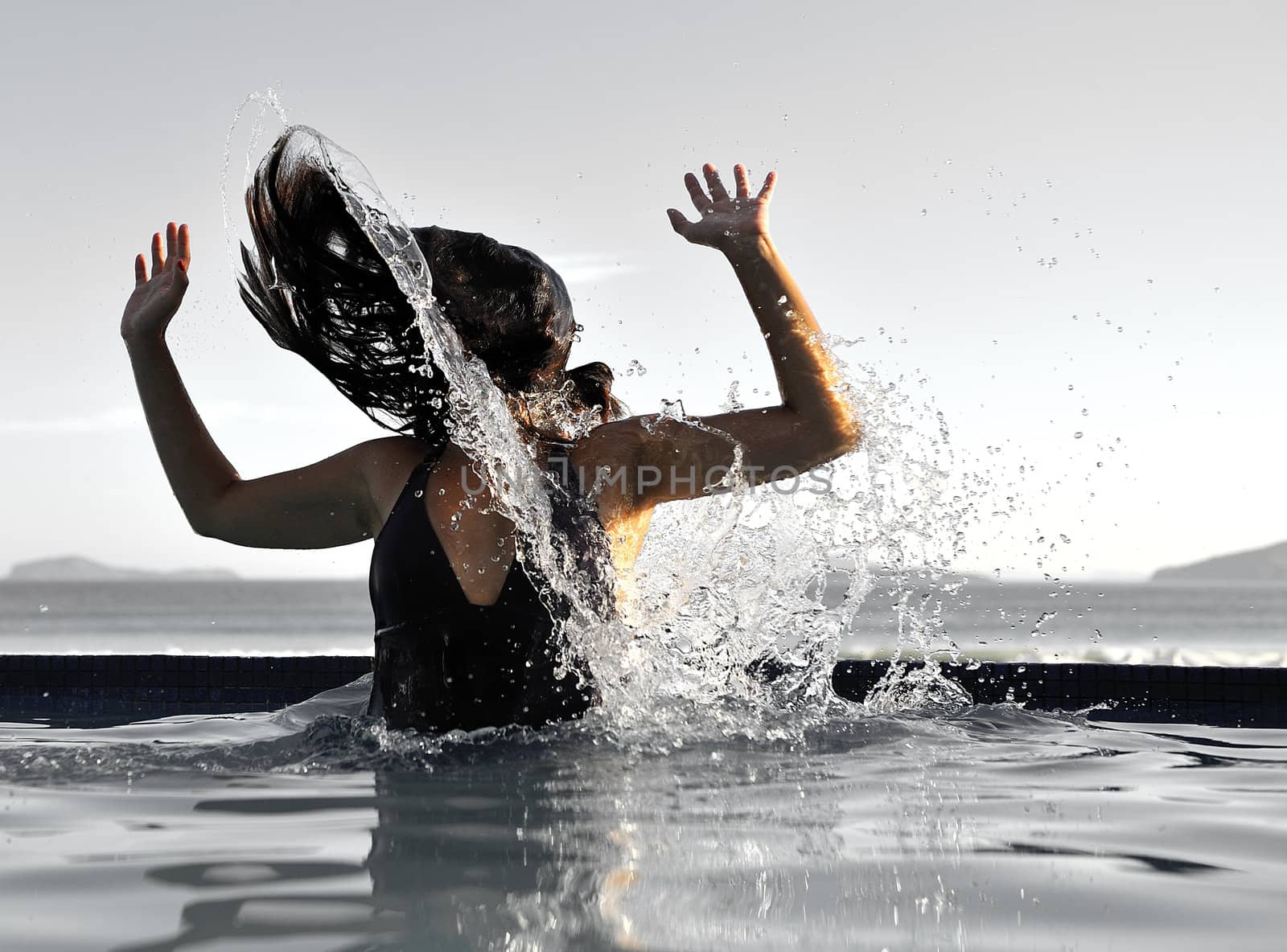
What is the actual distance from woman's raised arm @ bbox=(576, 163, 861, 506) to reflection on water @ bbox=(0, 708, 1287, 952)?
55cm

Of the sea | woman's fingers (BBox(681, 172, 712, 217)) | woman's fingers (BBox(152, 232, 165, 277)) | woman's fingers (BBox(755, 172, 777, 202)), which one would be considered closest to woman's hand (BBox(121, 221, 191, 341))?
woman's fingers (BBox(152, 232, 165, 277))

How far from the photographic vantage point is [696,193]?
2.36 m

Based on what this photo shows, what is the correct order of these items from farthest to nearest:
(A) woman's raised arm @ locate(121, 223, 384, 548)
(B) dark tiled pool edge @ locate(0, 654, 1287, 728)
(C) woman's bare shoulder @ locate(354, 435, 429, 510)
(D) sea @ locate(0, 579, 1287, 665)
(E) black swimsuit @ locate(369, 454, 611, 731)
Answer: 1. (D) sea @ locate(0, 579, 1287, 665)
2. (B) dark tiled pool edge @ locate(0, 654, 1287, 728)
3. (A) woman's raised arm @ locate(121, 223, 384, 548)
4. (C) woman's bare shoulder @ locate(354, 435, 429, 510)
5. (E) black swimsuit @ locate(369, 454, 611, 731)

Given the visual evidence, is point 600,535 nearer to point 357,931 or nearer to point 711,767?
point 711,767

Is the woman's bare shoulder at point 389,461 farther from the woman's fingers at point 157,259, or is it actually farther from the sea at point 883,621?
the sea at point 883,621

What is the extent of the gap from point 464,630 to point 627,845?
74 centimetres

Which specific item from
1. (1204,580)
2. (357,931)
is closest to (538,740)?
(357,931)

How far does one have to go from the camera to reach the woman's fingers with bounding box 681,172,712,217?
2334mm

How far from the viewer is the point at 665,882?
1285 mm

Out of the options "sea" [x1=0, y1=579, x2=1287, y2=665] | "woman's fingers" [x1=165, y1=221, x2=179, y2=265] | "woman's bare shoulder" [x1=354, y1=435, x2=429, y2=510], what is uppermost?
"woman's fingers" [x1=165, y1=221, x2=179, y2=265]

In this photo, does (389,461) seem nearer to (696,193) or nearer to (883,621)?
(696,193)

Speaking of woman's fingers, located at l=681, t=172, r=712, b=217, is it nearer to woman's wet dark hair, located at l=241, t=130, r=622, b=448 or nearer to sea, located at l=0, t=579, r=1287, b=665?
woman's wet dark hair, located at l=241, t=130, r=622, b=448

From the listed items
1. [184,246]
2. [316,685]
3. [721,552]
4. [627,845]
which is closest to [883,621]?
[316,685]

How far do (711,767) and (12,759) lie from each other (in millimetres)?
1368
